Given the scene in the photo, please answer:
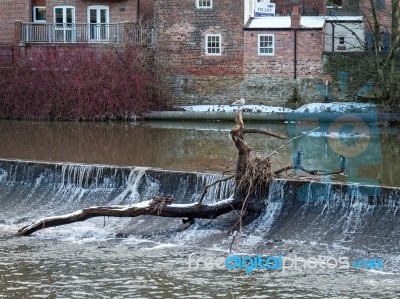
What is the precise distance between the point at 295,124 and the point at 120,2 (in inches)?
436

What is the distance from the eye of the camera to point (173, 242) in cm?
1521

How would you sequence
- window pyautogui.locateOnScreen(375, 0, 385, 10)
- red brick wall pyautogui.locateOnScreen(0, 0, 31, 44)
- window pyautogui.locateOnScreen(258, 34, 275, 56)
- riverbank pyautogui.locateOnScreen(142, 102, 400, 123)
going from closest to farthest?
riverbank pyautogui.locateOnScreen(142, 102, 400, 123) < window pyautogui.locateOnScreen(258, 34, 275, 56) < window pyautogui.locateOnScreen(375, 0, 385, 10) < red brick wall pyautogui.locateOnScreen(0, 0, 31, 44)

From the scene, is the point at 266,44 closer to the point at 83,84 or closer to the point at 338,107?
the point at 338,107

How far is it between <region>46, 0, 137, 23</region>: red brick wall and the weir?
2102 cm

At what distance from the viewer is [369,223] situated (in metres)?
14.6

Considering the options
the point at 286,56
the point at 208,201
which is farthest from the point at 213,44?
the point at 208,201

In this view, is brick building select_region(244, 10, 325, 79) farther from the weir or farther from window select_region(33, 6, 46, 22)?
the weir

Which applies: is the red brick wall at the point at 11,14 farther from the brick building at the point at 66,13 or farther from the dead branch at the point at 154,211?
the dead branch at the point at 154,211

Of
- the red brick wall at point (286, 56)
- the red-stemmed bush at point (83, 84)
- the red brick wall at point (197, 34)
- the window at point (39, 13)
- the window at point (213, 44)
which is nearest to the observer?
the red-stemmed bush at point (83, 84)

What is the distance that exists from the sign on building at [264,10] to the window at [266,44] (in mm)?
3694

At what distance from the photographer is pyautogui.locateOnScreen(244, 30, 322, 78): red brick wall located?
36438 millimetres

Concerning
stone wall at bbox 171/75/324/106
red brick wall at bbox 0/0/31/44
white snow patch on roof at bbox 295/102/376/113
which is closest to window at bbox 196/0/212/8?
stone wall at bbox 171/75/324/106

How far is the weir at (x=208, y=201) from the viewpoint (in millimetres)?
14625

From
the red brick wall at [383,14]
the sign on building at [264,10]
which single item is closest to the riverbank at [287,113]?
the red brick wall at [383,14]
